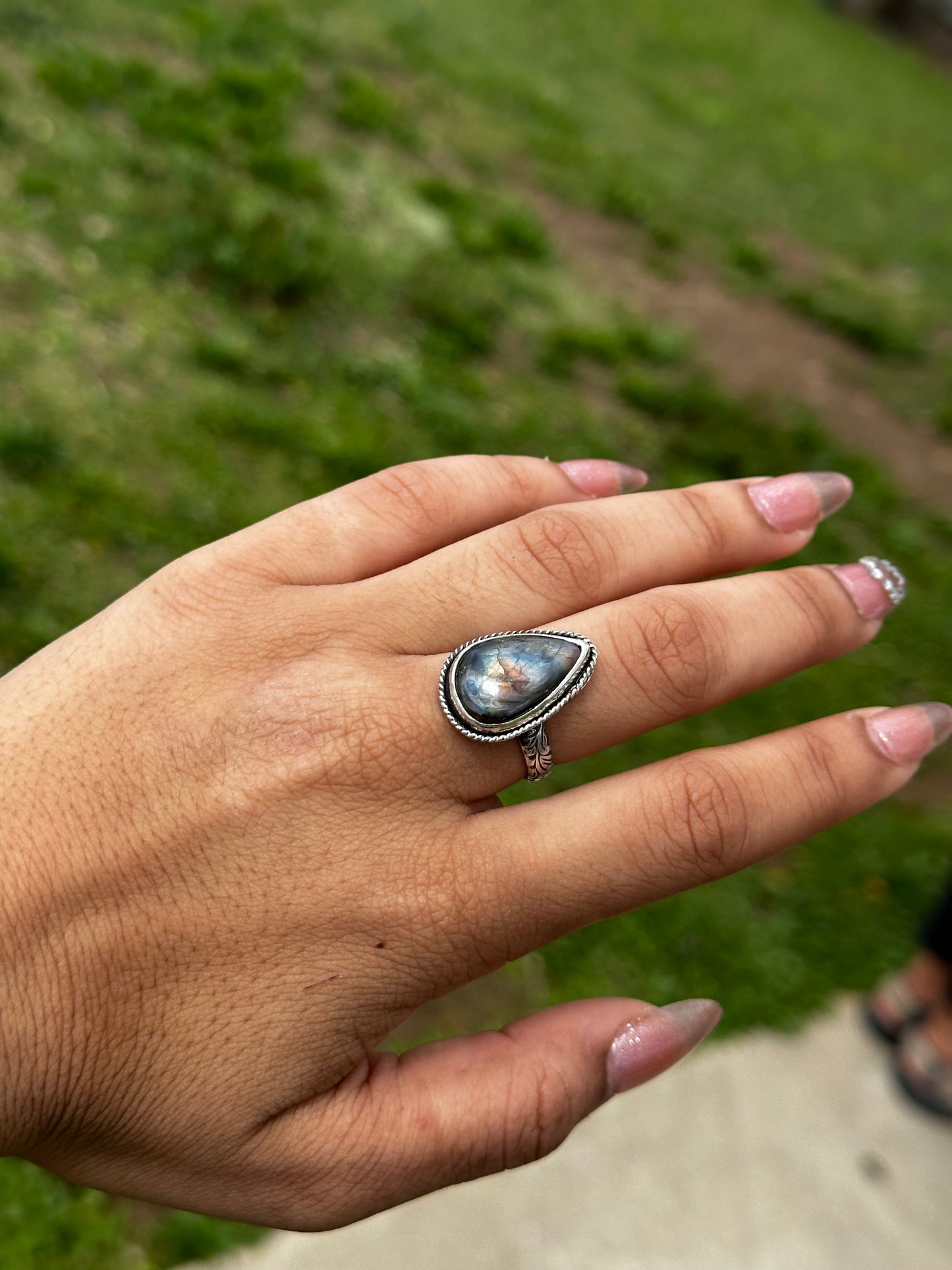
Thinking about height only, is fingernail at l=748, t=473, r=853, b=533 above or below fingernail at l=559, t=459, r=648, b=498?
above

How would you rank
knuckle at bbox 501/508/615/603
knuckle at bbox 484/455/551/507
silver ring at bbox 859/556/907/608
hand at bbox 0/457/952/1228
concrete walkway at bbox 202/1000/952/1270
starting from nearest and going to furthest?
hand at bbox 0/457/952/1228 < knuckle at bbox 501/508/615/603 < silver ring at bbox 859/556/907/608 < knuckle at bbox 484/455/551/507 < concrete walkway at bbox 202/1000/952/1270

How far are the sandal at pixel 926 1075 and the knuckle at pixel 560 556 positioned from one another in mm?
2065

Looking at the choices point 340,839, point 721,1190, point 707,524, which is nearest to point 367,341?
point 707,524

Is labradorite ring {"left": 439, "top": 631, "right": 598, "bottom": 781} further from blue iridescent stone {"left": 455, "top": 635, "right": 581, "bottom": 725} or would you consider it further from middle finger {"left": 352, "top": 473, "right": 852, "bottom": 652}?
middle finger {"left": 352, "top": 473, "right": 852, "bottom": 652}

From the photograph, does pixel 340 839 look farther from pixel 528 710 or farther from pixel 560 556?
pixel 560 556

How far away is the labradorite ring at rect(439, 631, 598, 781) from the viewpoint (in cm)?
170

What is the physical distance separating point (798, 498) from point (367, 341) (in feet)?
9.55

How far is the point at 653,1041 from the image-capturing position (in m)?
1.66

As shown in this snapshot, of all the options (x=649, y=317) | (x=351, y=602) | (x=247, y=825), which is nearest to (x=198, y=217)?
(x=649, y=317)

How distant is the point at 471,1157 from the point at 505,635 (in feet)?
2.85

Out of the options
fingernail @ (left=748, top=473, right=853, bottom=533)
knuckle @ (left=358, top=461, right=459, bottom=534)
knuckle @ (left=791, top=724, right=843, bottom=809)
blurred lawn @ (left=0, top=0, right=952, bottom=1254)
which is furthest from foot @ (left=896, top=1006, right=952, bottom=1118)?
knuckle @ (left=358, top=461, right=459, bottom=534)

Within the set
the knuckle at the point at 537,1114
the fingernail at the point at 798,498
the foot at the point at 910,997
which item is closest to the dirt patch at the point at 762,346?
the foot at the point at 910,997

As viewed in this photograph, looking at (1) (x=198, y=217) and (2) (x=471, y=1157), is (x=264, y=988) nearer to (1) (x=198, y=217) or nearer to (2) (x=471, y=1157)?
(2) (x=471, y=1157)

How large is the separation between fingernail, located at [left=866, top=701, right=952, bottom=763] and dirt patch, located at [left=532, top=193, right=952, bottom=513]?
377cm
